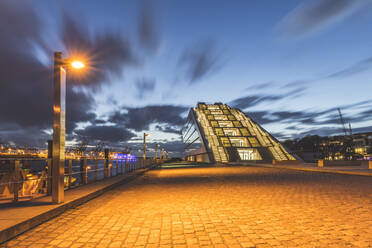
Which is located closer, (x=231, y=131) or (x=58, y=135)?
(x=58, y=135)

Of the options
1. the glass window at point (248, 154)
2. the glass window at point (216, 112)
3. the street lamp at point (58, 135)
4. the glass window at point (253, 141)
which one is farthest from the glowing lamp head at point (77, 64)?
the glass window at point (216, 112)

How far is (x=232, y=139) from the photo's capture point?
64.9 metres

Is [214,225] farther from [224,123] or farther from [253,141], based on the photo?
[224,123]

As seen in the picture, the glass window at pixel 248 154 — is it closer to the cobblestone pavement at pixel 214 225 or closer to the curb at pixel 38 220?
the cobblestone pavement at pixel 214 225

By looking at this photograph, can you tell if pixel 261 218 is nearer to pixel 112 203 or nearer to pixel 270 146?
pixel 112 203

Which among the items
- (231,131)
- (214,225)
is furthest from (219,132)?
(214,225)

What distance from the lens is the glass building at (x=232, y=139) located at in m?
56.6

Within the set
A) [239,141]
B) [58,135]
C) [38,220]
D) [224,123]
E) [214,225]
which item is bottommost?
[214,225]

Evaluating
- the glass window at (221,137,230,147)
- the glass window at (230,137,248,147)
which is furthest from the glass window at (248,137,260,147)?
the glass window at (221,137,230,147)

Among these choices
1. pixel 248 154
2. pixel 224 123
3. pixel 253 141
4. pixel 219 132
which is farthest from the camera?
pixel 224 123

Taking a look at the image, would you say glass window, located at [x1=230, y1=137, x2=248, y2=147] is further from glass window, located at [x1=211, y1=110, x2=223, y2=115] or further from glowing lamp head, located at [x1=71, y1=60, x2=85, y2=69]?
→ glowing lamp head, located at [x1=71, y1=60, x2=85, y2=69]

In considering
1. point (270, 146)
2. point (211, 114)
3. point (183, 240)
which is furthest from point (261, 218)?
point (211, 114)

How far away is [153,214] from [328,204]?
4355 mm

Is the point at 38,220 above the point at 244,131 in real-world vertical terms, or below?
below
